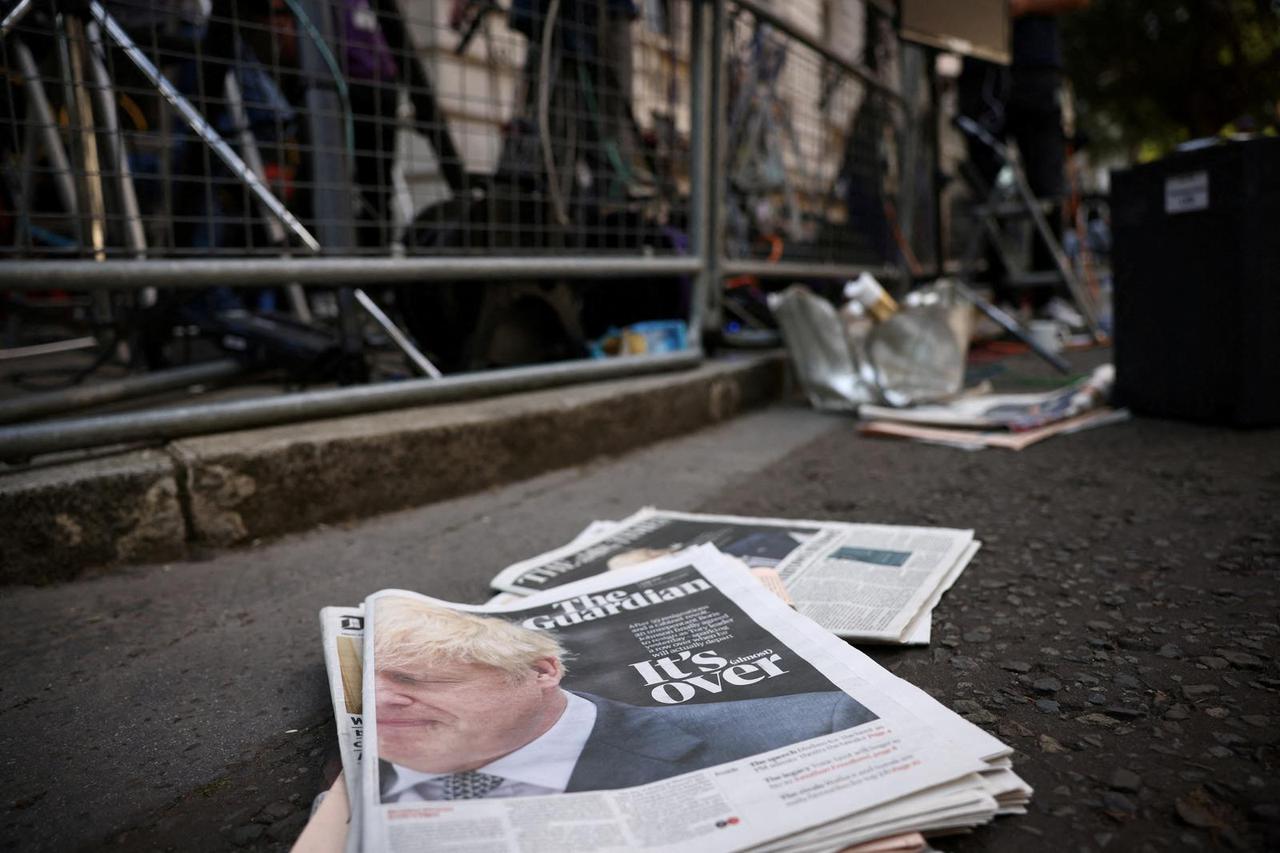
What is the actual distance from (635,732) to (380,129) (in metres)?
1.64

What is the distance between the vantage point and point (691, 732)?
72 centimetres

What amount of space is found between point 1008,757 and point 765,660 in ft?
0.76

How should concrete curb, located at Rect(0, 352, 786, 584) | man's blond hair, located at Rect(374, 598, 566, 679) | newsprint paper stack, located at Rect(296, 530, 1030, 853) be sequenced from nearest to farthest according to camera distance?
newsprint paper stack, located at Rect(296, 530, 1030, 853) < man's blond hair, located at Rect(374, 598, 566, 679) < concrete curb, located at Rect(0, 352, 786, 584)

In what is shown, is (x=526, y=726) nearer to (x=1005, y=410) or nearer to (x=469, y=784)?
(x=469, y=784)

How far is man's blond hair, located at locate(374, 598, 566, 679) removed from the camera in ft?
2.73

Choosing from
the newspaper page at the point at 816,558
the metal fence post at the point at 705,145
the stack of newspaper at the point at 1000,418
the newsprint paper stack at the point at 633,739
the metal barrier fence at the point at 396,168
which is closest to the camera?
the newsprint paper stack at the point at 633,739

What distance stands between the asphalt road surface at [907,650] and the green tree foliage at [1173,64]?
1138 cm

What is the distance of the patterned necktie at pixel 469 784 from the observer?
629 millimetres

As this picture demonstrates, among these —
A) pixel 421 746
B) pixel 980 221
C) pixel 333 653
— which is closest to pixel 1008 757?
pixel 421 746

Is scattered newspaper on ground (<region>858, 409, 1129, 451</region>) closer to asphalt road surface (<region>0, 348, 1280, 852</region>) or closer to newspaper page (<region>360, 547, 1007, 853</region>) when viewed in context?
asphalt road surface (<region>0, 348, 1280, 852</region>)

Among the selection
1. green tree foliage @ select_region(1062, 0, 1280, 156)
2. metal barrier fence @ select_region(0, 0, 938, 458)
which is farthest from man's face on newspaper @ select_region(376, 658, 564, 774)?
green tree foliage @ select_region(1062, 0, 1280, 156)

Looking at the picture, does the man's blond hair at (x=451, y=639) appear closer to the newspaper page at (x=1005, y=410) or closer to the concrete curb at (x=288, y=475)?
the concrete curb at (x=288, y=475)

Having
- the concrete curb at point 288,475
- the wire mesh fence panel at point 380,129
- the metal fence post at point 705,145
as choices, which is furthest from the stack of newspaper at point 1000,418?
the wire mesh fence panel at point 380,129

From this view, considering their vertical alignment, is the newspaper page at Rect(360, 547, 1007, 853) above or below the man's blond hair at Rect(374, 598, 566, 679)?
below
